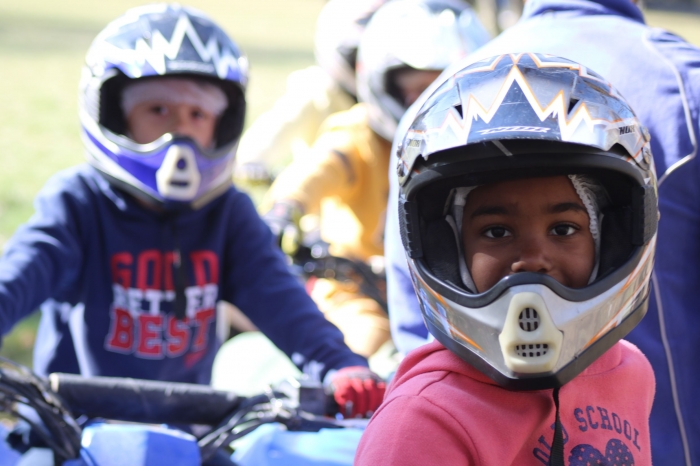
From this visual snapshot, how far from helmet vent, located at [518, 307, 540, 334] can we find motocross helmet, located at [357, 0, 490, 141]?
2595mm

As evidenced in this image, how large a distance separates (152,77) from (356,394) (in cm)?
129

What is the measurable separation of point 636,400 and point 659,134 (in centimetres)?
57

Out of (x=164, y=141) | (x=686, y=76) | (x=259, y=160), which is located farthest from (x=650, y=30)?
(x=259, y=160)

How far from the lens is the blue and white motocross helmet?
2752mm

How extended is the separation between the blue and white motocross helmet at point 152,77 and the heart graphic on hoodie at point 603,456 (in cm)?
157

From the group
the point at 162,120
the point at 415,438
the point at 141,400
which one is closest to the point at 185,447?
the point at 141,400

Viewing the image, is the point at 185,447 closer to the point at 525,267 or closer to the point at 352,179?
the point at 525,267

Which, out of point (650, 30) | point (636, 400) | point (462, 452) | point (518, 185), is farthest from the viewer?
point (650, 30)

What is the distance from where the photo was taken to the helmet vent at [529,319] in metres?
1.51

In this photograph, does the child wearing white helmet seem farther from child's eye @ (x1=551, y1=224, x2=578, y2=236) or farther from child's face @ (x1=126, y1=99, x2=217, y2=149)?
child's face @ (x1=126, y1=99, x2=217, y2=149)

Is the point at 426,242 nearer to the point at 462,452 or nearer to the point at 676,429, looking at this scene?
the point at 462,452

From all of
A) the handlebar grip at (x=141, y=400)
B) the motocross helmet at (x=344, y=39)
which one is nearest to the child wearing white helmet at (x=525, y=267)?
the handlebar grip at (x=141, y=400)

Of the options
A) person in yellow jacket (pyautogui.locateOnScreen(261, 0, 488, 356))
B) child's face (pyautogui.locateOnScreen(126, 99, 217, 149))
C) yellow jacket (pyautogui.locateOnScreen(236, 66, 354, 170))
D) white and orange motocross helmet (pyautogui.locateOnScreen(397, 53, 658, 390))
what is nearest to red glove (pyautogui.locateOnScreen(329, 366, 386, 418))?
white and orange motocross helmet (pyautogui.locateOnScreen(397, 53, 658, 390))

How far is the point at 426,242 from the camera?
1730mm
